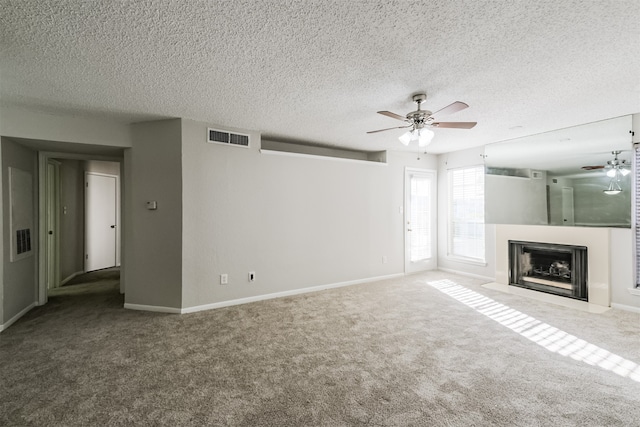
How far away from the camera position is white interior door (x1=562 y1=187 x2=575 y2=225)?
4.10m

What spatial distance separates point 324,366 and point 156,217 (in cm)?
277

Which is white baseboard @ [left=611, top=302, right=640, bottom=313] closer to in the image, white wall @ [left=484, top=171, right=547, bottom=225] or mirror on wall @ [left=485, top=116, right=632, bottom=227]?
mirror on wall @ [left=485, top=116, right=632, bottom=227]

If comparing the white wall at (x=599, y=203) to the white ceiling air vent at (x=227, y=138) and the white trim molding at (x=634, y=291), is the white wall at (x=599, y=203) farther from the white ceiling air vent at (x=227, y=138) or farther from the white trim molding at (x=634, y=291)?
the white ceiling air vent at (x=227, y=138)

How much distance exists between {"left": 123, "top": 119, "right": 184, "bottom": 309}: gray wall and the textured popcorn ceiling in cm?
30

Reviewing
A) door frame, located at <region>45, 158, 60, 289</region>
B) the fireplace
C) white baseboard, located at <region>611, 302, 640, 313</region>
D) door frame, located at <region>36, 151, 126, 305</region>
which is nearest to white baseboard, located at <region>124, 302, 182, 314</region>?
door frame, located at <region>36, 151, 126, 305</region>

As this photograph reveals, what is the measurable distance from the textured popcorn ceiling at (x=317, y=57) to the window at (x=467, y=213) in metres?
2.05

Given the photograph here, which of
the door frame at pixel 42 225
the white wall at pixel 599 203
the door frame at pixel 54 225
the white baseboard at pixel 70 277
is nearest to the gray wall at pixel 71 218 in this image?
the white baseboard at pixel 70 277

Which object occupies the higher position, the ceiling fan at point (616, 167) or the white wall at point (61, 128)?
the white wall at point (61, 128)

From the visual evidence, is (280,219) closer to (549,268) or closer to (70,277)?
(549,268)

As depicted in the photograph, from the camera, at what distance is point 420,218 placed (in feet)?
19.1

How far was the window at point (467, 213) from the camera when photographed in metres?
5.36

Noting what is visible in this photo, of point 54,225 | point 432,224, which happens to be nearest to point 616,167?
point 432,224

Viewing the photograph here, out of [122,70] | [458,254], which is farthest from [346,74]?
[458,254]

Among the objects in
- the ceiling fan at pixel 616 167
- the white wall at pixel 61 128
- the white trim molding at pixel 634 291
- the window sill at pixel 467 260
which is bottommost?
the white trim molding at pixel 634 291
